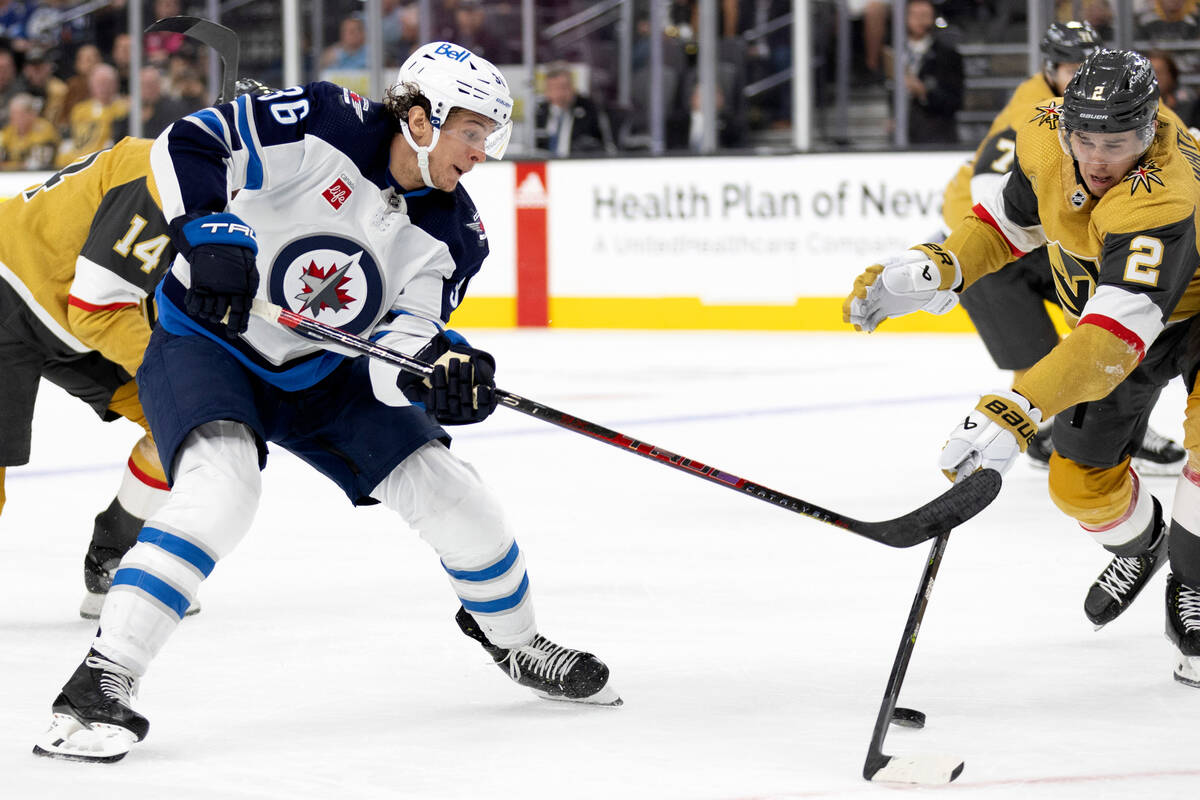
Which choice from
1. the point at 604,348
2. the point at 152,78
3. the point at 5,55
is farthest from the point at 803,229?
the point at 5,55

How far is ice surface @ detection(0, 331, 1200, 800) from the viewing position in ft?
7.39

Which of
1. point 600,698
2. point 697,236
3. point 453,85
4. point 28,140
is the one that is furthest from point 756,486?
point 28,140

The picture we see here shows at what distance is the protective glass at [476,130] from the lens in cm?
251

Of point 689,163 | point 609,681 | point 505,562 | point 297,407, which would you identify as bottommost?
point 689,163

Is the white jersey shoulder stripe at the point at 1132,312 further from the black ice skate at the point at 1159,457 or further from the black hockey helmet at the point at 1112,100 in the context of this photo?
the black ice skate at the point at 1159,457

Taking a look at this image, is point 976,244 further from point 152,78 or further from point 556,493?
point 152,78

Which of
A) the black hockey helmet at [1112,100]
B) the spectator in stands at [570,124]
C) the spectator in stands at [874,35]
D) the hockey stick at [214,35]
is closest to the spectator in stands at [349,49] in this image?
the spectator in stands at [570,124]

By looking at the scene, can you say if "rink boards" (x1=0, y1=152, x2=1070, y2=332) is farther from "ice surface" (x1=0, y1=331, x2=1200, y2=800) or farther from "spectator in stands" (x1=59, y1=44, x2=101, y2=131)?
"ice surface" (x1=0, y1=331, x2=1200, y2=800)

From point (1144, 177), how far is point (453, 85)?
104 cm

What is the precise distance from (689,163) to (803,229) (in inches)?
30.0

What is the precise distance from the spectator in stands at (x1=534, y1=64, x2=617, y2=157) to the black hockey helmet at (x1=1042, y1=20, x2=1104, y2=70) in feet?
16.5

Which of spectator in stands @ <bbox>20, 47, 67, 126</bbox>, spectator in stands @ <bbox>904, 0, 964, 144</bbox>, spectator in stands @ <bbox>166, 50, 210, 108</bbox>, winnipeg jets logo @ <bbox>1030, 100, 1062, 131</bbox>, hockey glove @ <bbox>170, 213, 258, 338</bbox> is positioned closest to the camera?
hockey glove @ <bbox>170, 213, 258, 338</bbox>

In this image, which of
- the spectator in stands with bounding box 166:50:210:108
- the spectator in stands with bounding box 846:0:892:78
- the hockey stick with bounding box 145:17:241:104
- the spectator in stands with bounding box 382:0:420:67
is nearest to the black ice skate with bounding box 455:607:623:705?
the hockey stick with bounding box 145:17:241:104

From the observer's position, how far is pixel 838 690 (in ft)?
8.77
